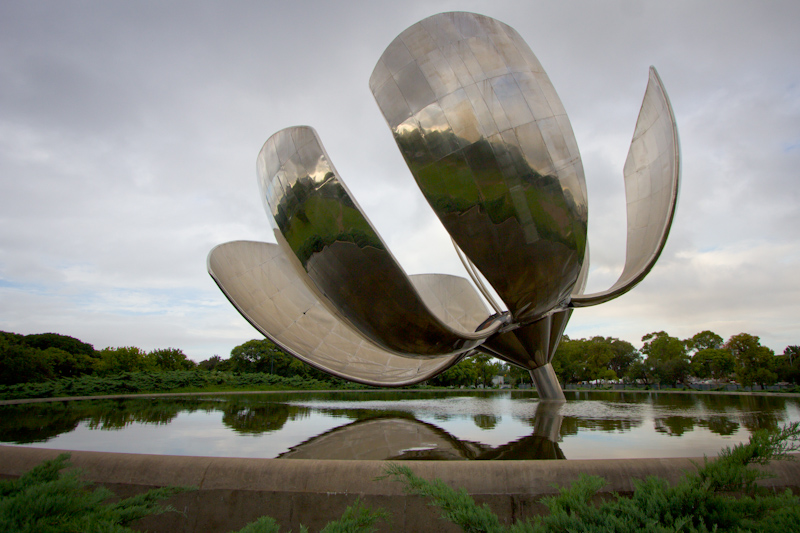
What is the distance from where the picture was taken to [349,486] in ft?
12.1

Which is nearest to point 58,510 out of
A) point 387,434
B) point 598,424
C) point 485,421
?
point 387,434

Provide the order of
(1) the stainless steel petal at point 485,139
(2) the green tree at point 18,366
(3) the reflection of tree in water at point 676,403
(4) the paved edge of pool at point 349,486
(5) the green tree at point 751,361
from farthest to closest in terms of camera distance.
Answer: (5) the green tree at point 751,361 → (2) the green tree at point 18,366 → (3) the reflection of tree in water at point 676,403 → (1) the stainless steel petal at point 485,139 → (4) the paved edge of pool at point 349,486

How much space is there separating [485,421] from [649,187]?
5528 mm

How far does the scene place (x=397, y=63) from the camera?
20.1ft

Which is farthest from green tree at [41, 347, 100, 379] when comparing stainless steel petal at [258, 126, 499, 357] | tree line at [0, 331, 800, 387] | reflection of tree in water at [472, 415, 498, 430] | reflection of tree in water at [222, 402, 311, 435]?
stainless steel petal at [258, 126, 499, 357]

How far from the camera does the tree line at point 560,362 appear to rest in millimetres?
33966

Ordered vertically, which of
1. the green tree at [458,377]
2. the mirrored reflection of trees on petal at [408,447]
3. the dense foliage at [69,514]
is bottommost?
the green tree at [458,377]

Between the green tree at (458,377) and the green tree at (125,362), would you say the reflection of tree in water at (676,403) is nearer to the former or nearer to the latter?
the green tree at (458,377)

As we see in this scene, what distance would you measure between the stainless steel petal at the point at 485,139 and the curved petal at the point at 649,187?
2.63 metres

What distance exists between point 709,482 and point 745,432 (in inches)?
260

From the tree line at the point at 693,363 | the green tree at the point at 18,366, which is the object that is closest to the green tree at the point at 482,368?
the tree line at the point at 693,363

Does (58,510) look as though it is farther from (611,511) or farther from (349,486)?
(611,511)

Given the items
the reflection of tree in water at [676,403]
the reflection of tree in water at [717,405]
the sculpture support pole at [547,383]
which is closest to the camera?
the sculpture support pole at [547,383]

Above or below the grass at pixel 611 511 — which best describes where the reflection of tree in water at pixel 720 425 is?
below
